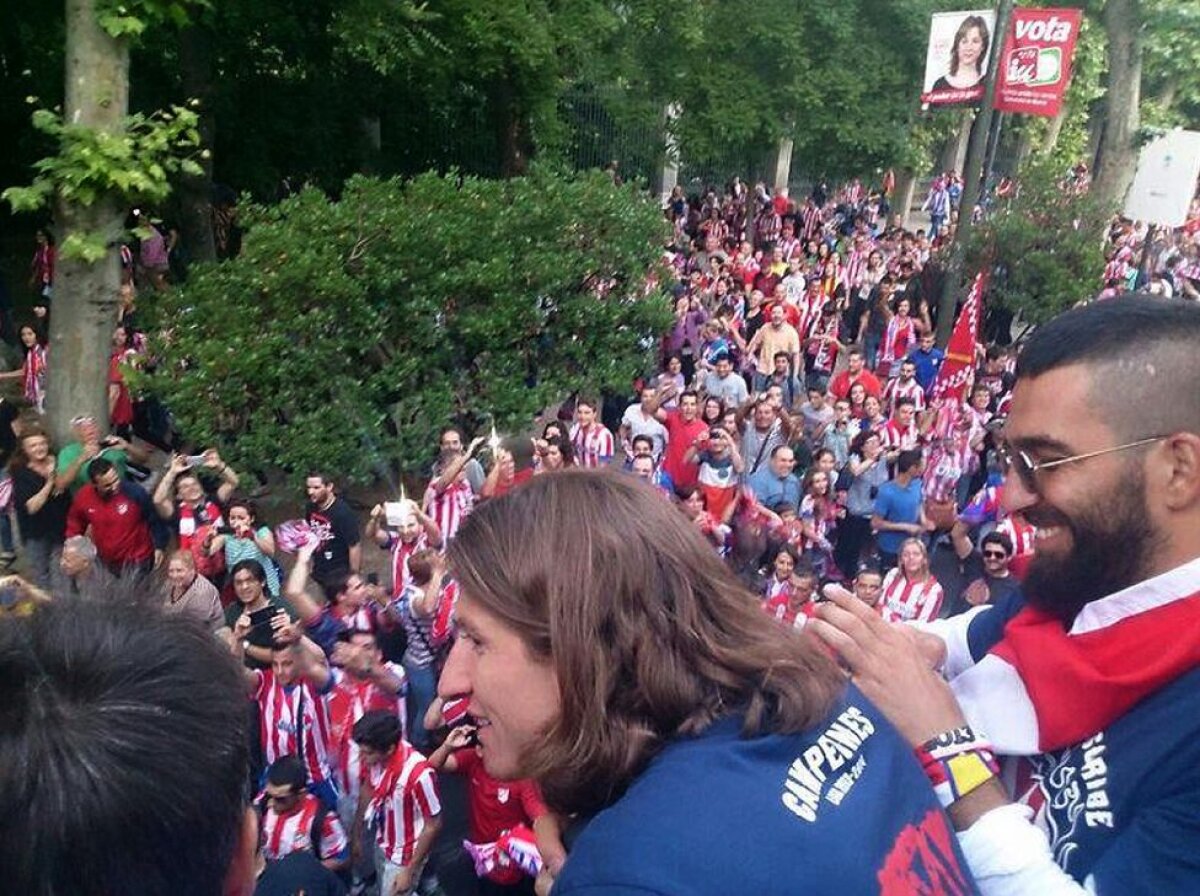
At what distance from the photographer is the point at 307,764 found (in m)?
4.86

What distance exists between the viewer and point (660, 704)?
49.8 inches

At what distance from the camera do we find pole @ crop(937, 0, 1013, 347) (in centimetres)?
1207

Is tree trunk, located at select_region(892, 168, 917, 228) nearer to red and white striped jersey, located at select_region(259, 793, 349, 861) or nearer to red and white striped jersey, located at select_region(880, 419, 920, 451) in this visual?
red and white striped jersey, located at select_region(880, 419, 920, 451)

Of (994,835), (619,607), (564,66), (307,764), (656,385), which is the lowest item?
(307,764)

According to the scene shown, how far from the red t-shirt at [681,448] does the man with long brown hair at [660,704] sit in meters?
6.91

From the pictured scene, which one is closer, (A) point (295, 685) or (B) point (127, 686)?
(B) point (127, 686)

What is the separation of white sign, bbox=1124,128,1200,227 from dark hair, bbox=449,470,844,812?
1715 centimetres

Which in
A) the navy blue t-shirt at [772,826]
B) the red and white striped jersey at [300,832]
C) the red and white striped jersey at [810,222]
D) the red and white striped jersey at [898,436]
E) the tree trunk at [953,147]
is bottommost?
the red and white striped jersey at [300,832]

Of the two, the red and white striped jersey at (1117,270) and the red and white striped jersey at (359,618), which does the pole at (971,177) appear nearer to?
the red and white striped jersey at (1117,270)

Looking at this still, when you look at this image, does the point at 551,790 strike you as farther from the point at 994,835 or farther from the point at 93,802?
the point at 994,835

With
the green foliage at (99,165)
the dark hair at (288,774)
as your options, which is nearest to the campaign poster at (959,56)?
the green foliage at (99,165)

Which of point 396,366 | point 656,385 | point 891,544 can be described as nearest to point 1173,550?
point 891,544

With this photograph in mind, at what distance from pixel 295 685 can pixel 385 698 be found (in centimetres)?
42

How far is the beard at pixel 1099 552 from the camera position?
59.7 inches
